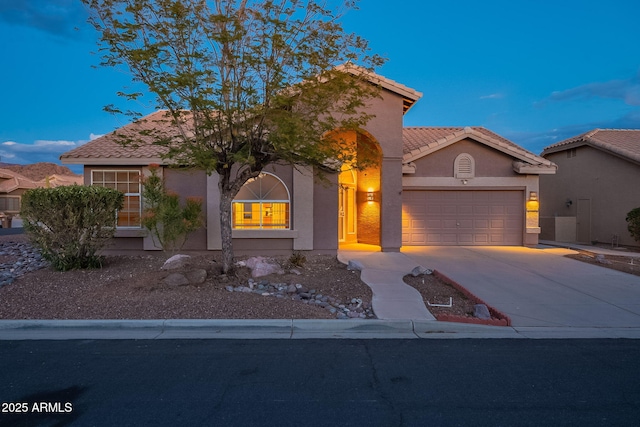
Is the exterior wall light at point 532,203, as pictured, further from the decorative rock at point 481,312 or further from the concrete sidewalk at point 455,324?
the decorative rock at point 481,312

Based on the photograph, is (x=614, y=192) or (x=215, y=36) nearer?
(x=215, y=36)

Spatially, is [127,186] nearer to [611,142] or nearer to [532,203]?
[532,203]

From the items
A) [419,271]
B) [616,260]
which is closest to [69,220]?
[419,271]

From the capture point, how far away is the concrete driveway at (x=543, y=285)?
7332 millimetres

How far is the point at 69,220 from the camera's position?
948cm

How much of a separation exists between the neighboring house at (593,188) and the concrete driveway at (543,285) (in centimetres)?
480
